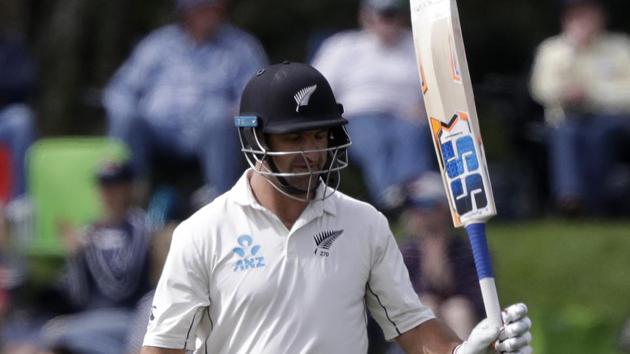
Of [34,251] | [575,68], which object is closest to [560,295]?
[575,68]

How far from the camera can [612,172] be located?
1057 cm

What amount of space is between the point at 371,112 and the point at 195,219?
5085mm

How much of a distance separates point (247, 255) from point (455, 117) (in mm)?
828

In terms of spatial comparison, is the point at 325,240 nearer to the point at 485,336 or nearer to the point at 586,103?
the point at 485,336

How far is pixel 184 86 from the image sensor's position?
401 inches

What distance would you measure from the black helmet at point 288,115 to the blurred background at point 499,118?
385 centimetres

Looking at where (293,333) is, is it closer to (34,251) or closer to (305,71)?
(305,71)

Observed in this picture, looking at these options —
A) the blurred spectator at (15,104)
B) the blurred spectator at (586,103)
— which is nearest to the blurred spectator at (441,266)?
the blurred spectator at (586,103)

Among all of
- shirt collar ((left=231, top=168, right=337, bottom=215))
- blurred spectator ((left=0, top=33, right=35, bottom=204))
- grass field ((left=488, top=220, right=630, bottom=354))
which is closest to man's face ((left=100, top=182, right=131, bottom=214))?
blurred spectator ((left=0, top=33, right=35, bottom=204))

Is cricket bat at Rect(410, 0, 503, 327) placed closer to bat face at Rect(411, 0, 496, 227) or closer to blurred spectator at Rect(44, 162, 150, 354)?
bat face at Rect(411, 0, 496, 227)

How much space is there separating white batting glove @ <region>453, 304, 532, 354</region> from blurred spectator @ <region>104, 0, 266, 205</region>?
16.6 feet

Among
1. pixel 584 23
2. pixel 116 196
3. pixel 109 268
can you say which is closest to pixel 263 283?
pixel 109 268

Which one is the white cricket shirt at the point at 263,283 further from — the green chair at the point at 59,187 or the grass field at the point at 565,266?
the green chair at the point at 59,187

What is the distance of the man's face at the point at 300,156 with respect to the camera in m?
5.13
